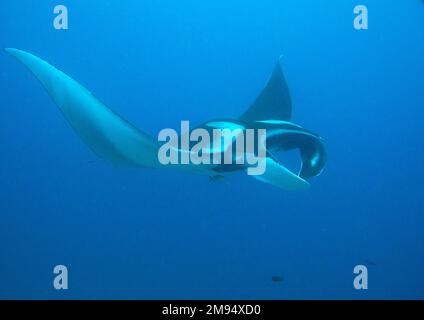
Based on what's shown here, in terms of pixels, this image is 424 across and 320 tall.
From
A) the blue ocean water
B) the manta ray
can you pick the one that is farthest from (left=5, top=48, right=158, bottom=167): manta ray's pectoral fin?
the blue ocean water

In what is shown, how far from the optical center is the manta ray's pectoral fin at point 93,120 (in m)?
2.14

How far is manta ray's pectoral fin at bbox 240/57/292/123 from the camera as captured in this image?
110 inches

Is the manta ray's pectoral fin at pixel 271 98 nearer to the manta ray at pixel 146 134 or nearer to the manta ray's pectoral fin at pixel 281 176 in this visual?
the manta ray at pixel 146 134

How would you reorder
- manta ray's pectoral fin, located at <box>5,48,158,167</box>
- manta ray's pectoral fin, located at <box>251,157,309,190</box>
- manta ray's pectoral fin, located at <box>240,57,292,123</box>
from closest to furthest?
manta ray's pectoral fin, located at <box>5,48,158,167</box> → manta ray's pectoral fin, located at <box>251,157,309,190</box> → manta ray's pectoral fin, located at <box>240,57,292,123</box>

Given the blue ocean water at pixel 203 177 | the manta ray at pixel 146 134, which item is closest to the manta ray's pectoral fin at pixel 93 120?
the manta ray at pixel 146 134

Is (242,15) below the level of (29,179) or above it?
above

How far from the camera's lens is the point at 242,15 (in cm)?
310

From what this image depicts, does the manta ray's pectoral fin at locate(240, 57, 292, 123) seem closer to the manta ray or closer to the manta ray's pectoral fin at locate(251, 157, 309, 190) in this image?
the manta ray

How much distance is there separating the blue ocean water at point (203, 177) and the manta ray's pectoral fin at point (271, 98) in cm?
26

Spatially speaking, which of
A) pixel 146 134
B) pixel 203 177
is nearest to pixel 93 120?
pixel 146 134

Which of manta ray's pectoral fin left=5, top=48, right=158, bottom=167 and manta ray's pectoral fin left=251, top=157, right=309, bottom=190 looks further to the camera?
manta ray's pectoral fin left=251, top=157, right=309, bottom=190
